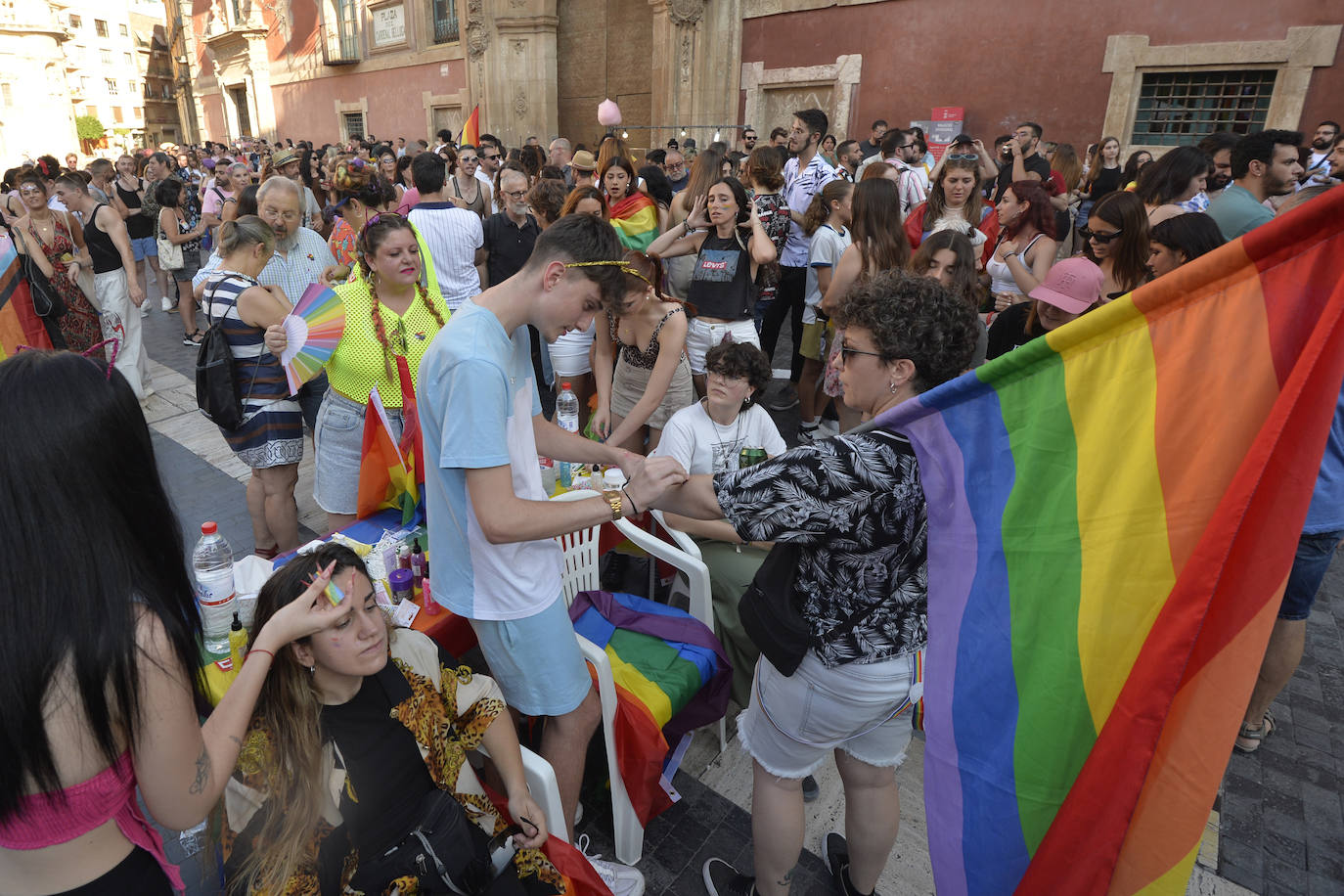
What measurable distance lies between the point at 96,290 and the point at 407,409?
4787 mm

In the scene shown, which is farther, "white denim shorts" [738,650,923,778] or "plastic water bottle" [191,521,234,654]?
"plastic water bottle" [191,521,234,654]

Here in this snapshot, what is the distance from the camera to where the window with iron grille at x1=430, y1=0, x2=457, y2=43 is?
18812mm

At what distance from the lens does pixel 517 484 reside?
203 centimetres

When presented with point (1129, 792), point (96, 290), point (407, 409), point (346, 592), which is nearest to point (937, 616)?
point (1129, 792)

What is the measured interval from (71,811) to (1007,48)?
1244 cm

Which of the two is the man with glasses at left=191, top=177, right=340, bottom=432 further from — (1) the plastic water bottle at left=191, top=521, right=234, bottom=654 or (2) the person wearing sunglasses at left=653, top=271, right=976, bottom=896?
(2) the person wearing sunglasses at left=653, top=271, right=976, bottom=896

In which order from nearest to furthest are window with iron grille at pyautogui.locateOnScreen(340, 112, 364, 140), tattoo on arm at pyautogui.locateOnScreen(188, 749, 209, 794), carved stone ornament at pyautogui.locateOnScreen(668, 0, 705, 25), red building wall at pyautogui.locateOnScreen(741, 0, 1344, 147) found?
tattoo on arm at pyautogui.locateOnScreen(188, 749, 209, 794), red building wall at pyautogui.locateOnScreen(741, 0, 1344, 147), carved stone ornament at pyautogui.locateOnScreen(668, 0, 705, 25), window with iron grille at pyautogui.locateOnScreen(340, 112, 364, 140)

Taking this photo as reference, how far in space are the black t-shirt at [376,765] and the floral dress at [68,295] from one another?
15.8 ft

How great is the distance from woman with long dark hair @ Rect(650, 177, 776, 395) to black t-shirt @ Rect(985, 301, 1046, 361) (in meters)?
1.41

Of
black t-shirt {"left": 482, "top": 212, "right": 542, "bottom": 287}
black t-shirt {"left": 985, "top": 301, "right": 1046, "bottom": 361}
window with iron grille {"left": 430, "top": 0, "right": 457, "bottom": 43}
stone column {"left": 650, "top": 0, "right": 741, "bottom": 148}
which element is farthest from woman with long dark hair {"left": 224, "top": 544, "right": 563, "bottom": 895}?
window with iron grille {"left": 430, "top": 0, "right": 457, "bottom": 43}

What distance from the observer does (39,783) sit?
1068 mm

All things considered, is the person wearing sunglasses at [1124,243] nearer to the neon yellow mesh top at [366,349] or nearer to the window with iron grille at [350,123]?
the neon yellow mesh top at [366,349]

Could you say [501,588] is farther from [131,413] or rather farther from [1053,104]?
[1053,104]

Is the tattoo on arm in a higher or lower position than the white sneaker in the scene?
higher
